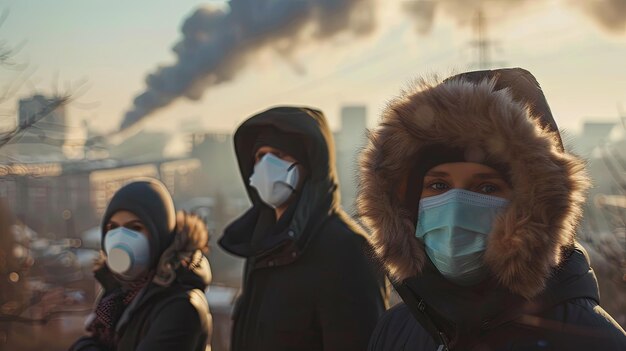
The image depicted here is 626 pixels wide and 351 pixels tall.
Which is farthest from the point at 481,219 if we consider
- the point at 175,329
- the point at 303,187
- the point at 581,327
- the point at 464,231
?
the point at 175,329

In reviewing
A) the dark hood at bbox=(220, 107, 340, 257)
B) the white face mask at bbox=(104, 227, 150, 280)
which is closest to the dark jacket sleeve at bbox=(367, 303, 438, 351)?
the dark hood at bbox=(220, 107, 340, 257)

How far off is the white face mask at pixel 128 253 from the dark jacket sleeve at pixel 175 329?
31 cm

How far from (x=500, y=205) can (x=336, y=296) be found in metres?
1.30

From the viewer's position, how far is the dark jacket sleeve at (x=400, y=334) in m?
2.07

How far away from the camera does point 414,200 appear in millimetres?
2121

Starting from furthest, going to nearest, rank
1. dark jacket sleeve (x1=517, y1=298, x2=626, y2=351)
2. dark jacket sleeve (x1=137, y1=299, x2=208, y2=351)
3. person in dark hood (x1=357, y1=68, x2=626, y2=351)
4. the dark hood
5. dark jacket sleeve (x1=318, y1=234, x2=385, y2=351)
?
1. the dark hood
2. dark jacket sleeve (x1=137, y1=299, x2=208, y2=351)
3. dark jacket sleeve (x1=318, y1=234, x2=385, y2=351)
4. person in dark hood (x1=357, y1=68, x2=626, y2=351)
5. dark jacket sleeve (x1=517, y1=298, x2=626, y2=351)

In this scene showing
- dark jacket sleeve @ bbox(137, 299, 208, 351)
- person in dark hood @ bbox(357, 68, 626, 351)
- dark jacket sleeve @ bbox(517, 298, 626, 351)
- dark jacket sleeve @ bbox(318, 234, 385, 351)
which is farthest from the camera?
dark jacket sleeve @ bbox(137, 299, 208, 351)

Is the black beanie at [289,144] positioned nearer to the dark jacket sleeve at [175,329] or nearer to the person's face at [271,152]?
the person's face at [271,152]

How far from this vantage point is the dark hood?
3.28 meters

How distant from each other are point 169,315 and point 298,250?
63 cm

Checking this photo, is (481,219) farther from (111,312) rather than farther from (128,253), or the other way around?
(111,312)

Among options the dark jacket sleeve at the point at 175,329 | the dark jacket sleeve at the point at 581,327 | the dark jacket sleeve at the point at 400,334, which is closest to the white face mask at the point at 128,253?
the dark jacket sleeve at the point at 175,329

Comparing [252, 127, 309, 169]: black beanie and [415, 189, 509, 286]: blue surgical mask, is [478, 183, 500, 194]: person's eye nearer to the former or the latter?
[415, 189, 509, 286]: blue surgical mask

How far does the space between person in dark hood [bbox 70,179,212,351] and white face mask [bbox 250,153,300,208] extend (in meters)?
0.36
